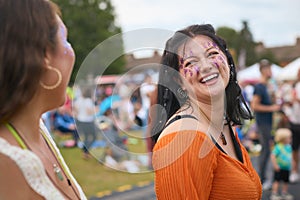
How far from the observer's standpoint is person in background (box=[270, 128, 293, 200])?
518 centimetres

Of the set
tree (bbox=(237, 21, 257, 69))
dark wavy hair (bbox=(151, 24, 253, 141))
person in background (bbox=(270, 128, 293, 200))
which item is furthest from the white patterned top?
tree (bbox=(237, 21, 257, 69))

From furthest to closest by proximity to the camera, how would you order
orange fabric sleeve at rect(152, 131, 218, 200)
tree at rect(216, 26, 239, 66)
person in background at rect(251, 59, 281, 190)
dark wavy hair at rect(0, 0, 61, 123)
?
tree at rect(216, 26, 239, 66) → person in background at rect(251, 59, 281, 190) → orange fabric sleeve at rect(152, 131, 218, 200) → dark wavy hair at rect(0, 0, 61, 123)

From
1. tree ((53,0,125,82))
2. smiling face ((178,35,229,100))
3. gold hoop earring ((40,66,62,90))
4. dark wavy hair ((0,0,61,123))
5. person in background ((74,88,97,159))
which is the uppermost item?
dark wavy hair ((0,0,61,123))

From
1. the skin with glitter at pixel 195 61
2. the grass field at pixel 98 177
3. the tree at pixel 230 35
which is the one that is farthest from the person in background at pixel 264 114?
the tree at pixel 230 35

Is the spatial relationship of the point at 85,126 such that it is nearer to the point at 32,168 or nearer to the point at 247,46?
the point at 32,168

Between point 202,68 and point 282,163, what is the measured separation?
4349 mm

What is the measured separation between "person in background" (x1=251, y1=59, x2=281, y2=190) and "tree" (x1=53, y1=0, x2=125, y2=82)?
28865 mm

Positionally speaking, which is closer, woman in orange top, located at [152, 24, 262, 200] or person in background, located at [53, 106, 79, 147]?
woman in orange top, located at [152, 24, 262, 200]

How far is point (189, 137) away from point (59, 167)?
0.49m

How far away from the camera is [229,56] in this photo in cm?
175

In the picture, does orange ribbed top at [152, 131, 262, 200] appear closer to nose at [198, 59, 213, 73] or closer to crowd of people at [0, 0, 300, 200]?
crowd of people at [0, 0, 300, 200]

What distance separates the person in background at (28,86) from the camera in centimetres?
86

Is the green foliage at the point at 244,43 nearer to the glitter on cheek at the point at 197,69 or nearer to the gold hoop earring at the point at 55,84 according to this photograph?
the glitter on cheek at the point at 197,69

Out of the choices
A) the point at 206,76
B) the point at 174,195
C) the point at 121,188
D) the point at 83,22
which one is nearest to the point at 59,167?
the point at 174,195
